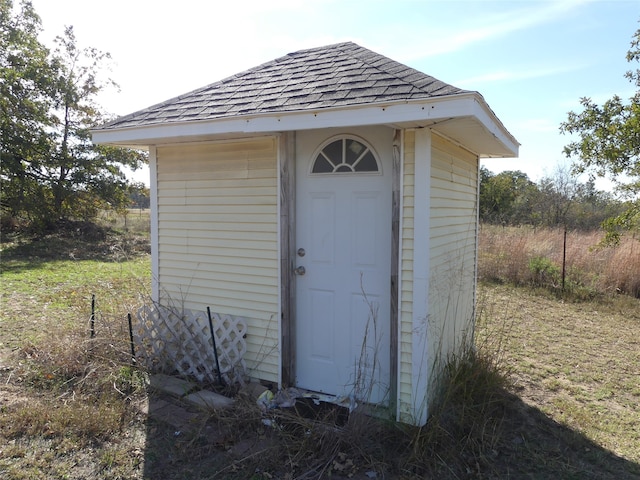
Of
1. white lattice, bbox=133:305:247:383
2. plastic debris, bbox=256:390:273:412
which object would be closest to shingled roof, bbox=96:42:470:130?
white lattice, bbox=133:305:247:383

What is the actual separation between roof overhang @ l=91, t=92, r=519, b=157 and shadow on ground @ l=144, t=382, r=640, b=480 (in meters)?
2.26

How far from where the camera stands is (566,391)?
15.4 ft

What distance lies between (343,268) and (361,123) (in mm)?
1336

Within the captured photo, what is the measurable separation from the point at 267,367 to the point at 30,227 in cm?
1576

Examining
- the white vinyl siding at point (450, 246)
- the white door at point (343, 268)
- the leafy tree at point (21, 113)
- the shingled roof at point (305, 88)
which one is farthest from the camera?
the leafy tree at point (21, 113)

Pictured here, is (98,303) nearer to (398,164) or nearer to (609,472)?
(398,164)

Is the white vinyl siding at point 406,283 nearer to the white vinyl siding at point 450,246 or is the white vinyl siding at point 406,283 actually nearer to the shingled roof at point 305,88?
the white vinyl siding at point 450,246

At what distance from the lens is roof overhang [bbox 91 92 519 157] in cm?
308

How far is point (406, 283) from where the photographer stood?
362 cm

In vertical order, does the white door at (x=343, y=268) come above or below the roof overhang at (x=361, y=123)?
below

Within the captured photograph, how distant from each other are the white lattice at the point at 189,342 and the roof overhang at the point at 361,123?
177cm

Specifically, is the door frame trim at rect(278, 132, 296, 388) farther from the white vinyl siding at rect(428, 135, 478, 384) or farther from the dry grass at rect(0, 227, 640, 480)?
the white vinyl siding at rect(428, 135, 478, 384)

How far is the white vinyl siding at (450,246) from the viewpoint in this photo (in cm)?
378

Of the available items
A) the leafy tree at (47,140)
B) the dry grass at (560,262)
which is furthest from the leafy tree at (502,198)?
the leafy tree at (47,140)
